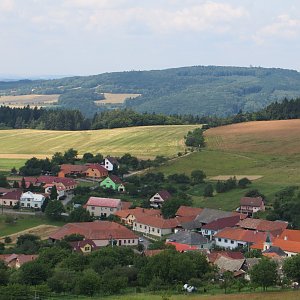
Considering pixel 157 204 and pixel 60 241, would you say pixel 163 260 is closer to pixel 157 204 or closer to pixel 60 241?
pixel 60 241

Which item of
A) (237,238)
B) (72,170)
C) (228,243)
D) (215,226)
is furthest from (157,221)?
(72,170)

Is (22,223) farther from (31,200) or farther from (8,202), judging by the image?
(8,202)

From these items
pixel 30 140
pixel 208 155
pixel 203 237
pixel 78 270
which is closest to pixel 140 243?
pixel 203 237

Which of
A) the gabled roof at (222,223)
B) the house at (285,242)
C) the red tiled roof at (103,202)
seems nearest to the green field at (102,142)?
the red tiled roof at (103,202)

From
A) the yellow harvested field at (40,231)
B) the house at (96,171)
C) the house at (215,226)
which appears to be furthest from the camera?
the house at (96,171)

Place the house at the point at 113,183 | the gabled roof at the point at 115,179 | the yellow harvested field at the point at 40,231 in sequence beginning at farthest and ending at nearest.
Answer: the gabled roof at the point at 115,179 → the house at the point at 113,183 → the yellow harvested field at the point at 40,231

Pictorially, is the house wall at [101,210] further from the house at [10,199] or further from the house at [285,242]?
the house at [285,242]
